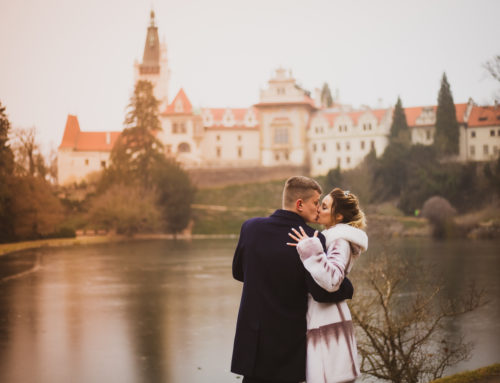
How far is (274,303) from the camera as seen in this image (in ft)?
8.96

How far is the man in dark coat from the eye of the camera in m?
2.72

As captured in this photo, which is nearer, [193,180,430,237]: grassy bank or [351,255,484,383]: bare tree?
[351,255,484,383]: bare tree

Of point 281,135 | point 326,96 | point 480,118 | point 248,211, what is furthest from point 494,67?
point 326,96

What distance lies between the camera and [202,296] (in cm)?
1523

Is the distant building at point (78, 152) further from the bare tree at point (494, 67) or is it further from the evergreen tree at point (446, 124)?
the bare tree at point (494, 67)

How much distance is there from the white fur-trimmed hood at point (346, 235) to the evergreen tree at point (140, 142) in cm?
3642

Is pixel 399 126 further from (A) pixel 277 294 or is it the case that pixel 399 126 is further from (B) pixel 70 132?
(A) pixel 277 294

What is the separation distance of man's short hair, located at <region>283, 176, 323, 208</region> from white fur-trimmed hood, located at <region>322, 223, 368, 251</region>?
0.18m

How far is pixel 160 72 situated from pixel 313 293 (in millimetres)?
64647

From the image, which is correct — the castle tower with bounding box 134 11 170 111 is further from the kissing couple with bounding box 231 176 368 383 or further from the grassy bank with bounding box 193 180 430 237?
the kissing couple with bounding box 231 176 368 383

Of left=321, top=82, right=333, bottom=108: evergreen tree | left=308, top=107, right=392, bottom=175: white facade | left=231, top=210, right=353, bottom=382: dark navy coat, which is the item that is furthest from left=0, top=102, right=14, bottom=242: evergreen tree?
left=321, top=82, right=333, bottom=108: evergreen tree

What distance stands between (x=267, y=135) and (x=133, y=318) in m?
41.3

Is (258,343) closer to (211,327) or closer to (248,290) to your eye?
(248,290)

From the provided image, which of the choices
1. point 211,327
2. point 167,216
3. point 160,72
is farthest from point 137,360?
point 160,72
